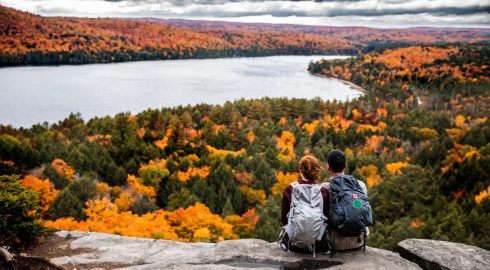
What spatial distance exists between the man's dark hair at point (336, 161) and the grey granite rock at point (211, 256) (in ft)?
6.51

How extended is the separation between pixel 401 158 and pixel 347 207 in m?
85.3

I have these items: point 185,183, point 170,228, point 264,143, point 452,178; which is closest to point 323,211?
point 170,228

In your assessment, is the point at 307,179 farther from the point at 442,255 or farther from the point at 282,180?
the point at 282,180

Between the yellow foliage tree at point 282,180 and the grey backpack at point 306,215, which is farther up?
the grey backpack at point 306,215

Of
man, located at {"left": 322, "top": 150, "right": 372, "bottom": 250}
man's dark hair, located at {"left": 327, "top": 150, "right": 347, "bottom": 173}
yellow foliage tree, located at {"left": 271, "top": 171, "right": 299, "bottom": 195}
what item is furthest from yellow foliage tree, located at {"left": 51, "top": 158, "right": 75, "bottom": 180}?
man's dark hair, located at {"left": 327, "top": 150, "right": 347, "bottom": 173}

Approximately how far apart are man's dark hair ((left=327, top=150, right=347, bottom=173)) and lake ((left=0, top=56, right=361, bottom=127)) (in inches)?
4327

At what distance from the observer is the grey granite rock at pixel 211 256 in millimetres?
8508

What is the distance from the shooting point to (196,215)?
45.0 meters

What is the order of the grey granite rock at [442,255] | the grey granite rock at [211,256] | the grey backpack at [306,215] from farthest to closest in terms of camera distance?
the grey granite rock at [442,255], the grey granite rock at [211,256], the grey backpack at [306,215]

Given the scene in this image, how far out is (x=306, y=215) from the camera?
7.65m

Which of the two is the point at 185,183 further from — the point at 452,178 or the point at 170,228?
the point at 452,178

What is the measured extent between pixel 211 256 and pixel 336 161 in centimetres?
383

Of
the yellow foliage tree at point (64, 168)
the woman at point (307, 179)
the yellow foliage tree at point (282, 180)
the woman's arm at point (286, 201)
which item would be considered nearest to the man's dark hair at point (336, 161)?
the woman at point (307, 179)

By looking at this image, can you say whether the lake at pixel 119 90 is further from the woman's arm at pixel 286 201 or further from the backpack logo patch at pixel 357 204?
the backpack logo patch at pixel 357 204
